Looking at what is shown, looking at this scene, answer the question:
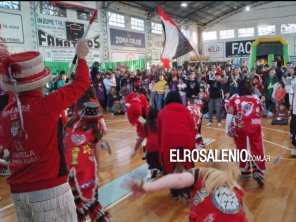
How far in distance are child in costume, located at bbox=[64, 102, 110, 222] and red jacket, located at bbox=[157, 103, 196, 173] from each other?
2.11ft

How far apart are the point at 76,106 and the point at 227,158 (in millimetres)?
764

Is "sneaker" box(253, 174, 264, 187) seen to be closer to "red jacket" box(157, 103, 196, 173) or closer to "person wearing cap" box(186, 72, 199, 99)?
"red jacket" box(157, 103, 196, 173)

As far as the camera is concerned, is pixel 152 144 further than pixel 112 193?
Yes

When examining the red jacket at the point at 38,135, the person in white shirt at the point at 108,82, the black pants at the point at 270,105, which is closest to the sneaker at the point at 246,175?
the person in white shirt at the point at 108,82

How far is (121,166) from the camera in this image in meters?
3.21

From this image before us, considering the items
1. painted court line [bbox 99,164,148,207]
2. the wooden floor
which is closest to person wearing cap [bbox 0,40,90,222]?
the wooden floor

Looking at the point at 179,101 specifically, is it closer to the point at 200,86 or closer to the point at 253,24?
the point at 253,24

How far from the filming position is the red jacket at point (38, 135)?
39.0 inches

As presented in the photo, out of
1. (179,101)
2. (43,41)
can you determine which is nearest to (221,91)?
(179,101)

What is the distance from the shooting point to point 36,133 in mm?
994

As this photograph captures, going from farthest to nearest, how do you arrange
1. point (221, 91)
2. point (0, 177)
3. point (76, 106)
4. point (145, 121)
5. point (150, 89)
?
point (150, 89) → point (221, 91) → point (0, 177) → point (145, 121) → point (76, 106)

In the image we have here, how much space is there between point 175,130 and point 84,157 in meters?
0.77

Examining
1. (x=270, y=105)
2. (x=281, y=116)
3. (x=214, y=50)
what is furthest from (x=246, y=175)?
(x=270, y=105)

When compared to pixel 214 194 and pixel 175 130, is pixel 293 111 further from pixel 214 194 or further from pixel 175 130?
pixel 214 194
